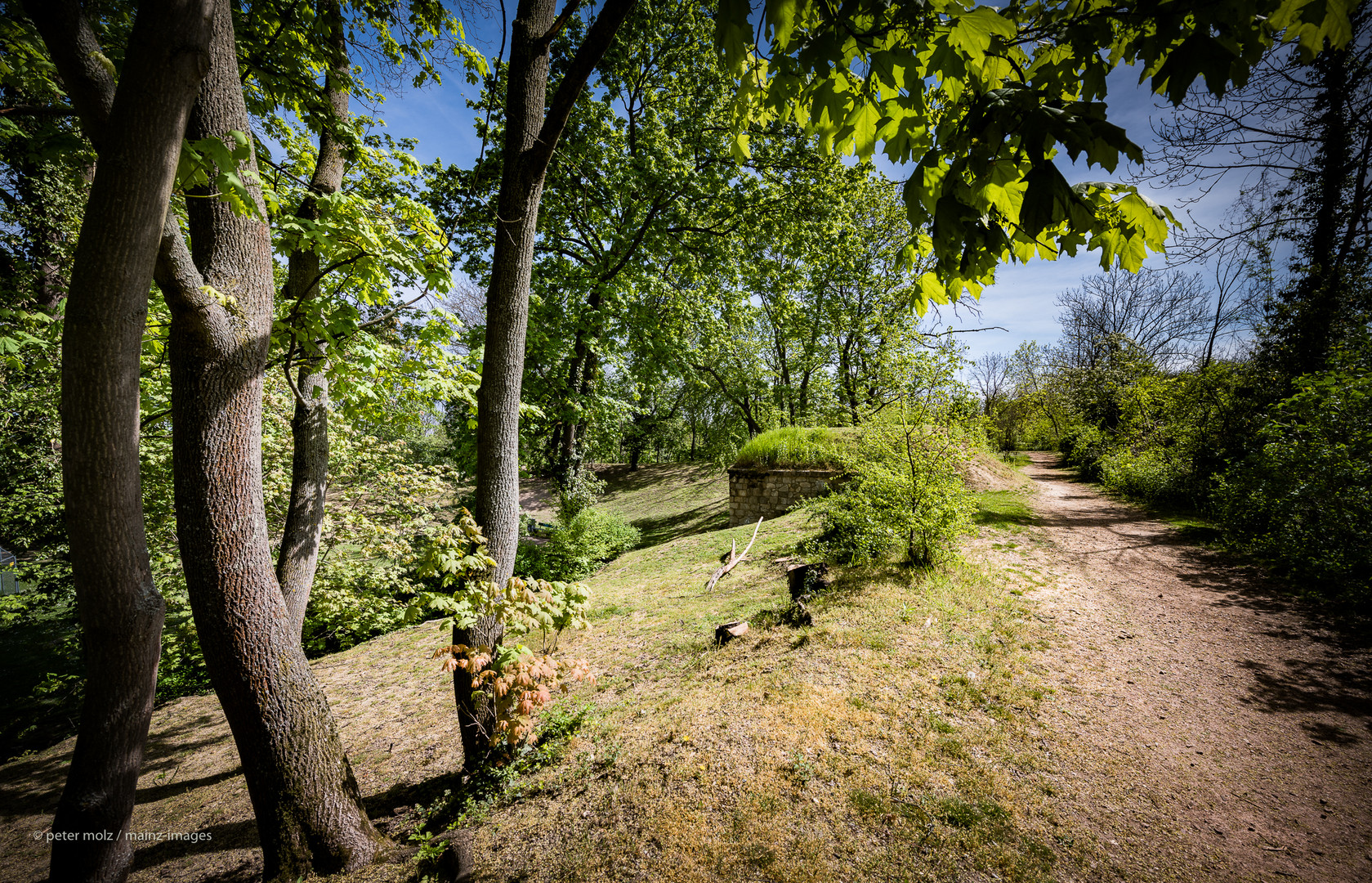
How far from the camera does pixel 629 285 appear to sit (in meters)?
9.23

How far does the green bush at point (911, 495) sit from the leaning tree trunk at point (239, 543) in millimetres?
5908

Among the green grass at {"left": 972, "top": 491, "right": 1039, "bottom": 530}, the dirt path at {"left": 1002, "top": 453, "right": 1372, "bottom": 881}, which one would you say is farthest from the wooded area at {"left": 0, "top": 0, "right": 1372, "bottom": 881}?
the green grass at {"left": 972, "top": 491, "right": 1039, "bottom": 530}

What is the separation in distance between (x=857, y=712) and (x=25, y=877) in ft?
21.5

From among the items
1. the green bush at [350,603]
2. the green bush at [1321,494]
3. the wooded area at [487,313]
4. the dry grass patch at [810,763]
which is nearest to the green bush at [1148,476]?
the wooded area at [487,313]

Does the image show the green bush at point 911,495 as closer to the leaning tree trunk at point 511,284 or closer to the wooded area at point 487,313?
the wooded area at point 487,313

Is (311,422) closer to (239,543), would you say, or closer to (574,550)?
(239,543)

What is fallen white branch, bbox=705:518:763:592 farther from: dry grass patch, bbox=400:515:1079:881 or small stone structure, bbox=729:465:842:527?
small stone structure, bbox=729:465:842:527

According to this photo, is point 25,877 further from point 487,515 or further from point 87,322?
point 87,322

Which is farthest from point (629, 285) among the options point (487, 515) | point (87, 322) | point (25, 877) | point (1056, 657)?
point (25, 877)

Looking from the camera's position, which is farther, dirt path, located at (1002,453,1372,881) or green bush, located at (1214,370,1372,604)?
green bush, located at (1214,370,1372,604)

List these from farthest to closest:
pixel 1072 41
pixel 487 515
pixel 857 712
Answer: pixel 857 712 → pixel 487 515 → pixel 1072 41

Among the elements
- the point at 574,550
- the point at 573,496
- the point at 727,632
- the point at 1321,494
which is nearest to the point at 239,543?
the point at 727,632

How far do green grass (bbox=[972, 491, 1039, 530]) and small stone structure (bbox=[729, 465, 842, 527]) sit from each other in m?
3.08

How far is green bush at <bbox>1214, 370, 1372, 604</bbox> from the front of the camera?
191 inches
